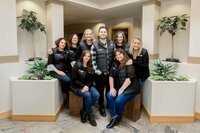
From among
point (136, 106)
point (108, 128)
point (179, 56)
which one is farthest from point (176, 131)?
point (179, 56)

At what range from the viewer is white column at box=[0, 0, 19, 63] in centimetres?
278

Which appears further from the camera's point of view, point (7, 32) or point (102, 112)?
point (102, 112)

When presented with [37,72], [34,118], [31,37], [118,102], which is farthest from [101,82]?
[31,37]

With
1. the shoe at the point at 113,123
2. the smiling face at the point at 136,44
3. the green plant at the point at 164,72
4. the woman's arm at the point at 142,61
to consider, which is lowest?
the shoe at the point at 113,123

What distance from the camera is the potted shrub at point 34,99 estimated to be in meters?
2.70

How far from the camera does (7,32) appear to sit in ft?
9.36

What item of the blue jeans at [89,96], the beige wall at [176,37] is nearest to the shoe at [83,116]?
the blue jeans at [89,96]

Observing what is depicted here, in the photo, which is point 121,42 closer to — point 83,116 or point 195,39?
point 195,39

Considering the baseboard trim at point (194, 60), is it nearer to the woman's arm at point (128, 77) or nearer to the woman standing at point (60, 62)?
the woman's arm at point (128, 77)

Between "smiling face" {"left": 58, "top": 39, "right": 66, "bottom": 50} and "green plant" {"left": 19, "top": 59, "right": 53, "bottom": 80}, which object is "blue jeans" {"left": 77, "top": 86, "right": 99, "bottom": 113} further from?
"smiling face" {"left": 58, "top": 39, "right": 66, "bottom": 50}

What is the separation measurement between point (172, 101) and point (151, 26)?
182 centimetres

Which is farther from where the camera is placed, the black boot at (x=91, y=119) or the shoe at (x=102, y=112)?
the shoe at (x=102, y=112)

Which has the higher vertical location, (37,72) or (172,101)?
(37,72)

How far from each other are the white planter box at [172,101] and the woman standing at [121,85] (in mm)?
324
